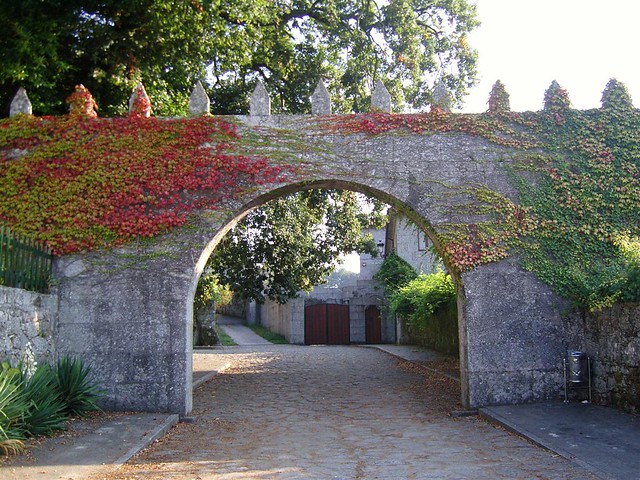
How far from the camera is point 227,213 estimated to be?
31.6 ft

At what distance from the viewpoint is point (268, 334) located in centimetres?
3462

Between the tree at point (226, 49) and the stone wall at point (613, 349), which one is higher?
the tree at point (226, 49)

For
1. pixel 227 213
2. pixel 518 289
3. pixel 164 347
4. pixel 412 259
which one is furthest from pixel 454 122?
pixel 412 259

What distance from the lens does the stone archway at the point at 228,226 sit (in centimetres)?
934

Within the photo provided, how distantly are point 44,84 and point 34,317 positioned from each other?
4.83 metres

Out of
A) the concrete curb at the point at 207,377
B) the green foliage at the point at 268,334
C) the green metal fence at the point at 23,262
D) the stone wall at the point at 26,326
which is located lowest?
the green foliage at the point at 268,334

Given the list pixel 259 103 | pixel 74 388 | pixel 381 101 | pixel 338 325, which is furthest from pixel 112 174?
pixel 338 325

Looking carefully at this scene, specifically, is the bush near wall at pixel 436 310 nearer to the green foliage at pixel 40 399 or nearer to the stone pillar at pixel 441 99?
the stone pillar at pixel 441 99

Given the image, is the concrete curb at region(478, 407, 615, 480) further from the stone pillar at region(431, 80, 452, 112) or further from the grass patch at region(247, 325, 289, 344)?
the grass patch at region(247, 325, 289, 344)

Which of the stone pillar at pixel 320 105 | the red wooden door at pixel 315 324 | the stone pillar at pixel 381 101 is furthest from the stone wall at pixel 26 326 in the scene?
the red wooden door at pixel 315 324

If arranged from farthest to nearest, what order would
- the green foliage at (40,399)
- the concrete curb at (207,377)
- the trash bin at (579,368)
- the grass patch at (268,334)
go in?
the grass patch at (268,334) → the concrete curb at (207,377) → the trash bin at (579,368) → the green foliage at (40,399)

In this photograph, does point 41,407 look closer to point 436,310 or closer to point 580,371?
point 580,371

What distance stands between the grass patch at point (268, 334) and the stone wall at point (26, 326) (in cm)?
2164

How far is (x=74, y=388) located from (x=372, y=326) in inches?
866
